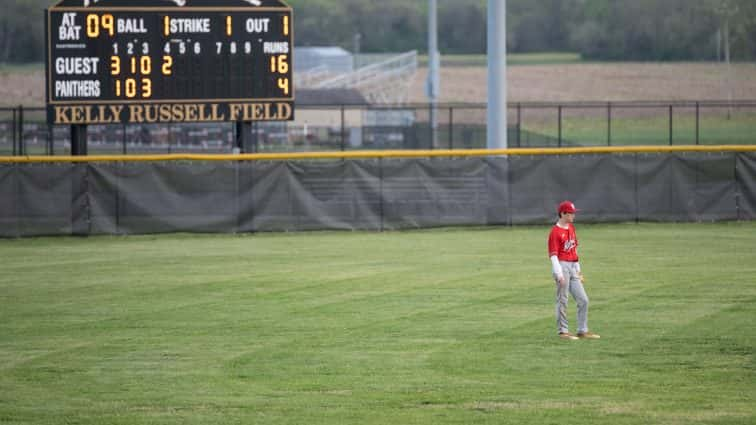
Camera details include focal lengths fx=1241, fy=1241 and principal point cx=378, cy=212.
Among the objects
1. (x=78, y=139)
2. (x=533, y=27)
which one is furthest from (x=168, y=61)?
(x=533, y=27)

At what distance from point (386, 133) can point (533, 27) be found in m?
50.1

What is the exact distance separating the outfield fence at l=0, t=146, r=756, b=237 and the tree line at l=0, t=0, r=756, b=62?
144ft

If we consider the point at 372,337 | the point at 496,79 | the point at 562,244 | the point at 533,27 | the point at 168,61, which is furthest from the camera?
the point at 533,27

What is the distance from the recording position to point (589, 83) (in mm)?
77062

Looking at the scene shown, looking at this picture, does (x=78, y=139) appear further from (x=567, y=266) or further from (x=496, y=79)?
(x=567, y=266)

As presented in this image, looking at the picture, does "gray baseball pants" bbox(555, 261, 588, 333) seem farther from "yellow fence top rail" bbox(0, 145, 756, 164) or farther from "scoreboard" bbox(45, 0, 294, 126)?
"scoreboard" bbox(45, 0, 294, 126)

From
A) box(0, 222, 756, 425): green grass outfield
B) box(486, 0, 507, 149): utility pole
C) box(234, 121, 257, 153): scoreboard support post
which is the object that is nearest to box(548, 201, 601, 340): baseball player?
box(0, 222, 756, 425): green grass outfield

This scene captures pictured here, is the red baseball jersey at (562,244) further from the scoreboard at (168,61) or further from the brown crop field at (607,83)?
the brown crop field at (607,83)

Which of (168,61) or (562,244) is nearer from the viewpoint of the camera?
(562,244)

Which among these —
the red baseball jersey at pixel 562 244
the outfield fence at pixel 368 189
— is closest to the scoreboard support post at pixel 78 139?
the outfield fence at pixel 368 189

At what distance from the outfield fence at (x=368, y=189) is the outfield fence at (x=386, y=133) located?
15376 mm

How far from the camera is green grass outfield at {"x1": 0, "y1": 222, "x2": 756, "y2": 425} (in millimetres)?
10602

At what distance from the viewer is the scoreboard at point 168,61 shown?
25.4 m

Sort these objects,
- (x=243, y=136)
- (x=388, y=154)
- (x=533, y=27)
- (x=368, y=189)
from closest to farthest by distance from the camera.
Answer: (x=388, y=154) < (x=368, y=189) < (x=243, y=136) < (x=533, y=27)
